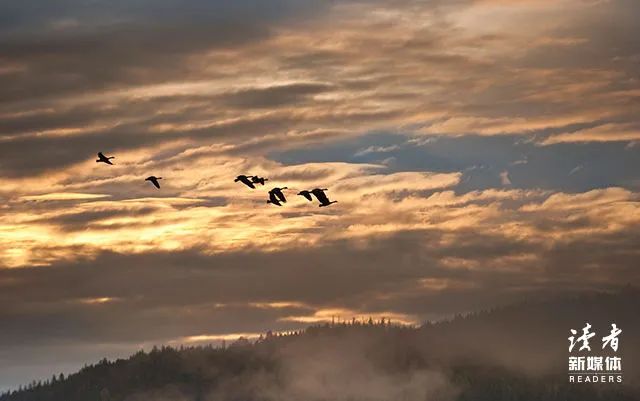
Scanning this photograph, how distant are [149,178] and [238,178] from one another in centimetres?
1364

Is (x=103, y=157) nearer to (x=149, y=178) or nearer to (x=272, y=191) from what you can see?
(x=149, y=178)

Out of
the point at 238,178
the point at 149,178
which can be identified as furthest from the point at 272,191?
the point at 149,178

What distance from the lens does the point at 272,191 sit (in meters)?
184

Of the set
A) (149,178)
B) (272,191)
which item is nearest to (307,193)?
(272,191)

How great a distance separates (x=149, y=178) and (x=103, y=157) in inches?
427

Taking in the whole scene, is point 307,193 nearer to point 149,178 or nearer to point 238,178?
point 238,178

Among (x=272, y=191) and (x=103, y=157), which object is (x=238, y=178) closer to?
(x=272, y=191)

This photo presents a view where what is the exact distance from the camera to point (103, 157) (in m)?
182

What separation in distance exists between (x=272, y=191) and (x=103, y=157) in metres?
26.5

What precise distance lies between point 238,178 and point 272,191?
23.4ft

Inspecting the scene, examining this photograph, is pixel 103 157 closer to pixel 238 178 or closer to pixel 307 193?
pixel 238 178

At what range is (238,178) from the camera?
179625 mm

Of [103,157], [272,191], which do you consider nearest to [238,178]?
[272,191]

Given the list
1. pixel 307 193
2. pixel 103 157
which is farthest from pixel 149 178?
pixel 307 193
